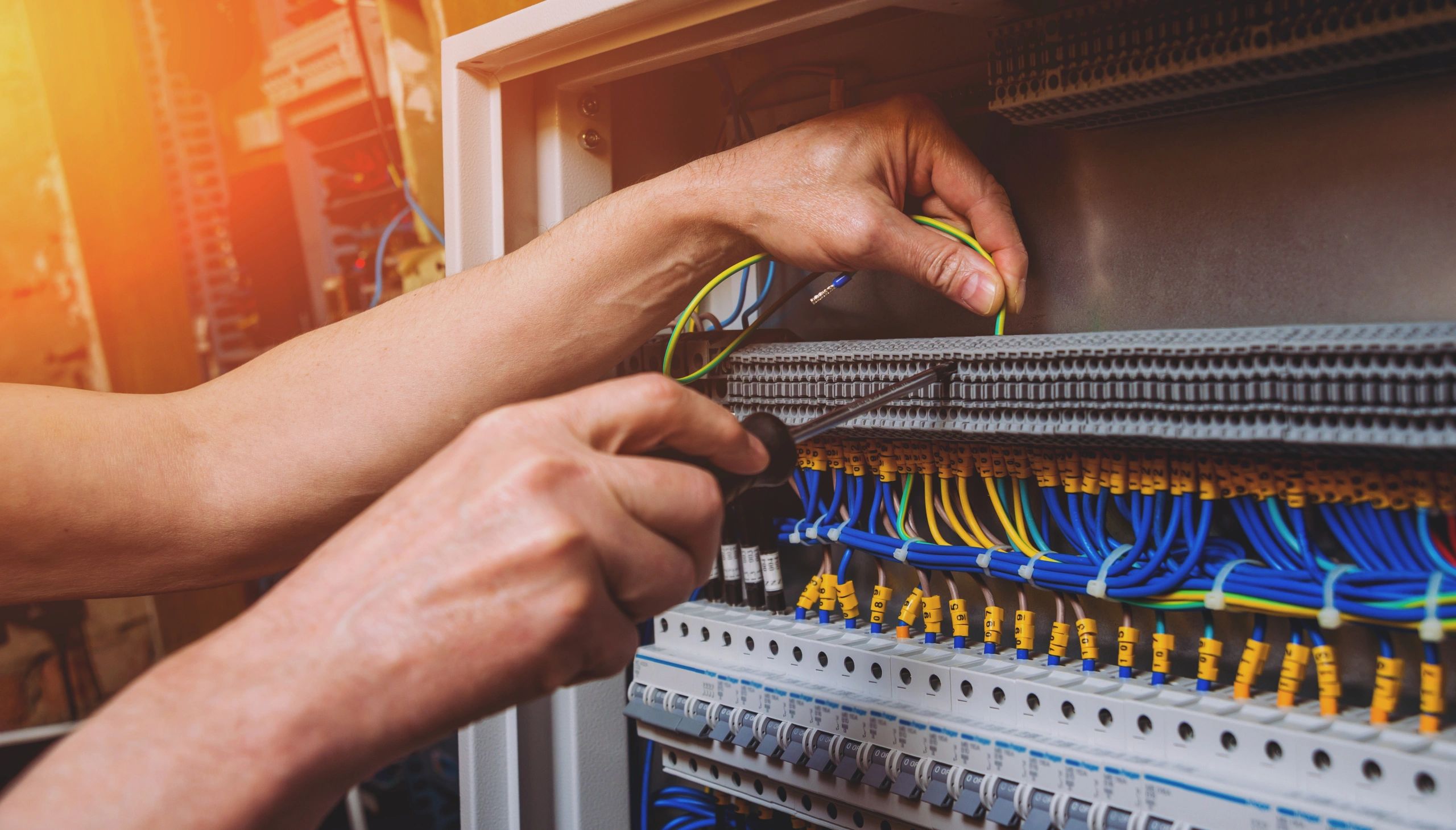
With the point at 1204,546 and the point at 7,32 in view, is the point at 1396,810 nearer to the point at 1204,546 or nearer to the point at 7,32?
the point at 1204,546

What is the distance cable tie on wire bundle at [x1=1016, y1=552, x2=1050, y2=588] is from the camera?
0.78 metres

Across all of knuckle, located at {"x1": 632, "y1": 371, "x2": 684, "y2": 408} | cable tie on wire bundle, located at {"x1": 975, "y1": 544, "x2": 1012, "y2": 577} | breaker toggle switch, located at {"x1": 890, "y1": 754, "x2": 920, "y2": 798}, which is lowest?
breaker toggle switch, located at {"x1": 890, "y1": 754, "x2": 920, "y2": 798}

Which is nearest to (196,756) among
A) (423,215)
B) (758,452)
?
(758,452)

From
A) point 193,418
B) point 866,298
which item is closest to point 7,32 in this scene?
point 193,418

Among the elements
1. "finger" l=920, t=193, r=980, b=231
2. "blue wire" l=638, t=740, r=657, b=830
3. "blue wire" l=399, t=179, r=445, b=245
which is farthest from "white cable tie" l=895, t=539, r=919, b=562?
"blue wire" l=399, t=179, r=445, b=245

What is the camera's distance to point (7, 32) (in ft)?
6.68

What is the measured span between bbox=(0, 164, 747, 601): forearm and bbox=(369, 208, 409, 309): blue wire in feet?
3.57

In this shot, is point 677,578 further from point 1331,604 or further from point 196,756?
point 1331,604

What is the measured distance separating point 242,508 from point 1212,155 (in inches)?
39.5

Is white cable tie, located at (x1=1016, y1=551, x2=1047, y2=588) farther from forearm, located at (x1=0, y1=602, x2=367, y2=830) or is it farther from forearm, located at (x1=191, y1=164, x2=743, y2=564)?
forearm, located at (x1=0, y1=602, x2=367, y2=830)

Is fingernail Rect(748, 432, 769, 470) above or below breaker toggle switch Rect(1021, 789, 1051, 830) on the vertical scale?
above

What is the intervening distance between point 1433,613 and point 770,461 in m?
0.46

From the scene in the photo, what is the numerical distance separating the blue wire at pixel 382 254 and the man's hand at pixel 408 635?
1.57 meters

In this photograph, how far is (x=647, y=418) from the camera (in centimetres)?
55
